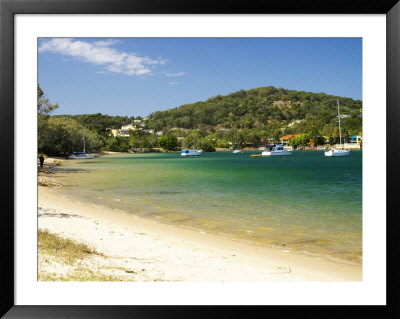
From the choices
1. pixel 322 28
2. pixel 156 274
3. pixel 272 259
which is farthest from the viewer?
pixel 272 259

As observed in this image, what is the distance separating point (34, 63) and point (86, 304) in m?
1.13

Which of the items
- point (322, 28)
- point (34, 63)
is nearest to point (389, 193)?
point (322, 28)

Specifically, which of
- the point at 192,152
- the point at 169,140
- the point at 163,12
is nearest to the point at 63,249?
the point at 163,12

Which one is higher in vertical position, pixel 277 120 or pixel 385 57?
pixel 277 120

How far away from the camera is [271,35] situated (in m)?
1.61

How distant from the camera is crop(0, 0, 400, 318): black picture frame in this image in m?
1.46

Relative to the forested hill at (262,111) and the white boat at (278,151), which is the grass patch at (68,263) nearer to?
the forested hill at (262,111)

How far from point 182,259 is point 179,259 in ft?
0.10

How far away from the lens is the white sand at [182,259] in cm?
224

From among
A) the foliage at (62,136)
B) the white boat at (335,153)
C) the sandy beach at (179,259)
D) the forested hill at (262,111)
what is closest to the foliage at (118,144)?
the foliage at (62,136)

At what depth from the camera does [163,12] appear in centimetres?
151

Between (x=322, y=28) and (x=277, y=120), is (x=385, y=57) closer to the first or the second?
(x=322, y=28)

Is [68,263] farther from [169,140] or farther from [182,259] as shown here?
[169,140]

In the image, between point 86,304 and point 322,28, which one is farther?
point 322,28
